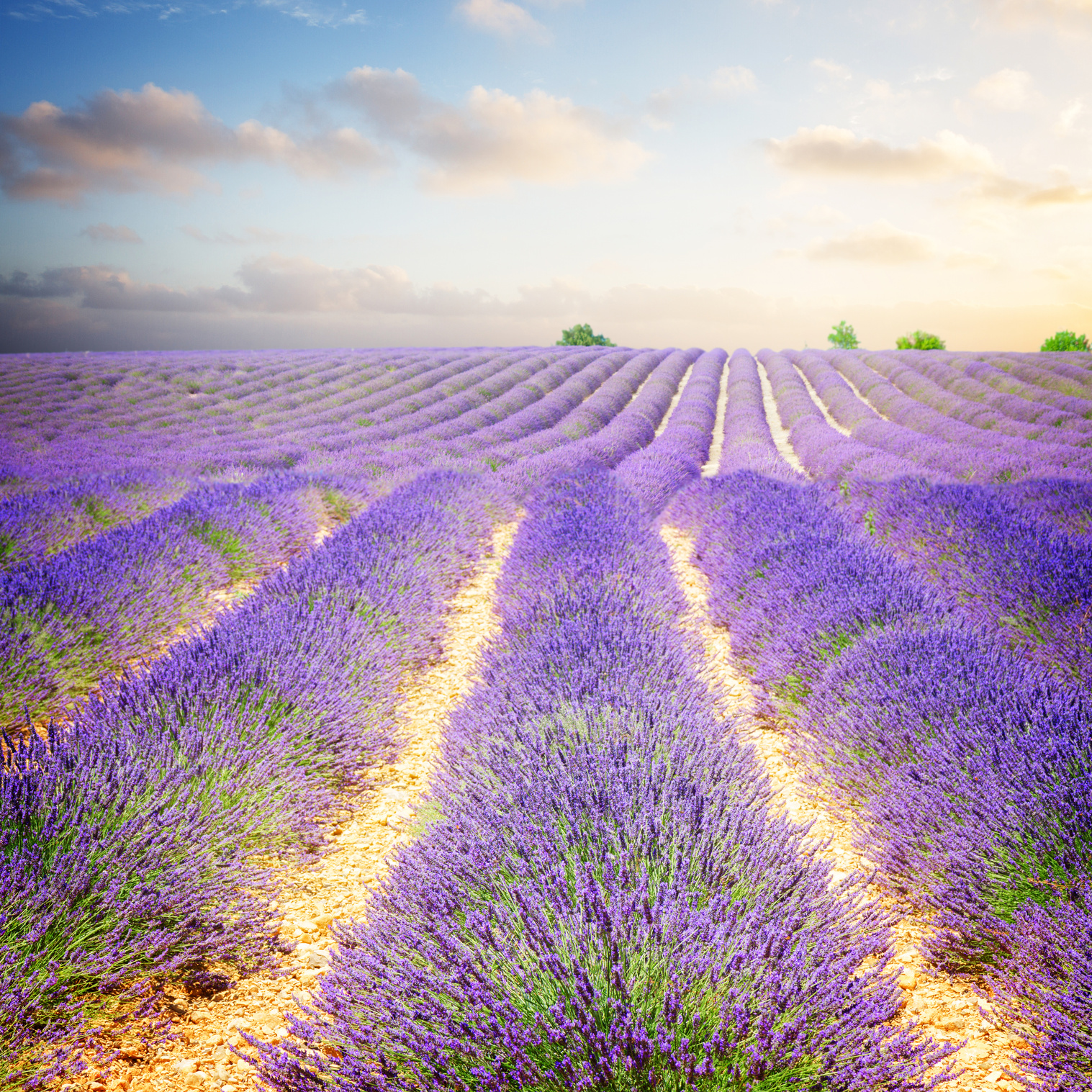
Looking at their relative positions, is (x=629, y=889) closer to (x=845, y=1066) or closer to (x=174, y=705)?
(x=845, y=1066)

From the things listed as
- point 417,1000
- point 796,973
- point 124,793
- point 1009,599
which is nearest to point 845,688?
point 796,973

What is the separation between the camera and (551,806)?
1612mm

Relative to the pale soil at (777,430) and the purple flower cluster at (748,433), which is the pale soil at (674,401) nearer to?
the purple flower cluster at (748,433)

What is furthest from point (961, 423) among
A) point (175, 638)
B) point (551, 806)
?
point (175, 638)

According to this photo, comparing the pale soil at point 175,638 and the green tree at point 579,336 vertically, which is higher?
the green tree at point 579,336

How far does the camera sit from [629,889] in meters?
1.37

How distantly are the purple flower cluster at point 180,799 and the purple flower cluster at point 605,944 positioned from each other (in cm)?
42

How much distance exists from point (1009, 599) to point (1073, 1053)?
2.90 m

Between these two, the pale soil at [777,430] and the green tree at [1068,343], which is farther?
the green tree at [1068,343]

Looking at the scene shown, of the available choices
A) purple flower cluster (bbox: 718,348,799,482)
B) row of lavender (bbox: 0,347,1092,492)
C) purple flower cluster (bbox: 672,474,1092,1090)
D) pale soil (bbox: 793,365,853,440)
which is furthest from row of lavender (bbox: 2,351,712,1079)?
pale soil (bbox: 793,365,853,440)

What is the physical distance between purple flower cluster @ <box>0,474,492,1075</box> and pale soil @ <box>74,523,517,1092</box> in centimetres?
10

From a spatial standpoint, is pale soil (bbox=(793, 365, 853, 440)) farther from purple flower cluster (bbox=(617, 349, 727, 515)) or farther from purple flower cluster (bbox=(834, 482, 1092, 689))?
purple flower cluster (bbox=(834, 482, 1092, 689))

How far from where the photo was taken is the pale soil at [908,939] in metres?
1.40

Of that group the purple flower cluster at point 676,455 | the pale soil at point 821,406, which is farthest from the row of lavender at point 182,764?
the pale soil at point 821,406
